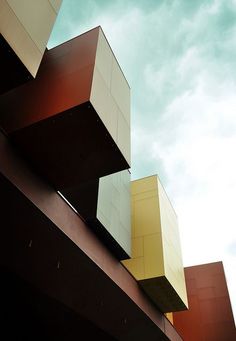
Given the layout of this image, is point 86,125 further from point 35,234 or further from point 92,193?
point 92,193

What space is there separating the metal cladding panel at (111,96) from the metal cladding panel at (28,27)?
1.40 metres

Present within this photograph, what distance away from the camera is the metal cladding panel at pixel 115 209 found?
10.1 metres

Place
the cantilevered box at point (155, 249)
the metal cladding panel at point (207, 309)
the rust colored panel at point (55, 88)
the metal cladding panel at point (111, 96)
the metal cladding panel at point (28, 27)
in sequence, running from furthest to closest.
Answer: the metal cladding panel at point (207, 309), the cantilevered box at point (155, 249), the metal cladding panel at point (111, 96), the rust colored panel at point (55, 88), the metal cladding panel at point (28, 27)

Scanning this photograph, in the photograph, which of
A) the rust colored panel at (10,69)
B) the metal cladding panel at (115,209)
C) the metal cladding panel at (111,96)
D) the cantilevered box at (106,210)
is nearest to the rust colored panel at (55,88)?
the metal cladding panel at (111,96)

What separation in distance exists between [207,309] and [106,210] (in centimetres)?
1357

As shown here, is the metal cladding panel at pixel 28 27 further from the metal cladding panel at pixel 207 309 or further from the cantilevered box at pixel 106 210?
the metal cladding panel at pixel 207 309

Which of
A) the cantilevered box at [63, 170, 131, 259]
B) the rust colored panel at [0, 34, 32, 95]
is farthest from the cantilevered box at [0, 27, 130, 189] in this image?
the cantilevered box at [63, 170, 131, 259]

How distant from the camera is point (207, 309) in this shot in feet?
66.0

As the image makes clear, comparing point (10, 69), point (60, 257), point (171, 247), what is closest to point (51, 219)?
point (60, 257)

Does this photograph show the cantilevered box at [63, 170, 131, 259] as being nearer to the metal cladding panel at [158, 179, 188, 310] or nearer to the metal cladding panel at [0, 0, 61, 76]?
the metal cladding panel at [158, 179, 188, 310]

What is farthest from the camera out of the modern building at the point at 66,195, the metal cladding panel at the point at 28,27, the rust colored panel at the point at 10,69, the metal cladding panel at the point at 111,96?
the metal cladding panel at the point at 111,96

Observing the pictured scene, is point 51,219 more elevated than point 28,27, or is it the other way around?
point 28,27

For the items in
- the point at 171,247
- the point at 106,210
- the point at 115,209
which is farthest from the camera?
the point at 171,247

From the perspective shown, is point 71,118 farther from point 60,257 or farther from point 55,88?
point 60,257
